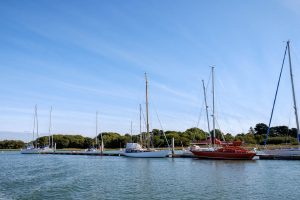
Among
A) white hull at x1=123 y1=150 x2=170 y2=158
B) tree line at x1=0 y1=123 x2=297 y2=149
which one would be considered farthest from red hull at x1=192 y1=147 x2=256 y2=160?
tree line at x1=0 y1=123 x2=297 y2=149

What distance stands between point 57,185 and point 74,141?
479 feet

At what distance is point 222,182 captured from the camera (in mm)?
38125

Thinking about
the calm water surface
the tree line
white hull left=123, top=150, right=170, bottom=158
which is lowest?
the calm water surface

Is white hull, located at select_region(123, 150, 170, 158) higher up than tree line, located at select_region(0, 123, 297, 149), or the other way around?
tree line, located at select_region(0, 123, 297, 149)

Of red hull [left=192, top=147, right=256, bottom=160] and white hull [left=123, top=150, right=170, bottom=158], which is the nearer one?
red hull [left=192, top=147, right=256, bottom=160]

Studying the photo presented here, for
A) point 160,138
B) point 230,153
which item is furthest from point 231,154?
point 160,138

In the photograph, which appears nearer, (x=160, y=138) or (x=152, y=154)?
(x=152, y=154)

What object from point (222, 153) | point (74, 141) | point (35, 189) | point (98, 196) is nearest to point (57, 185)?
point (35, 189)

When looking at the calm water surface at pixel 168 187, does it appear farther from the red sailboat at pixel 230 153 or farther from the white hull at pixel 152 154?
the white hull at pixel 152 154

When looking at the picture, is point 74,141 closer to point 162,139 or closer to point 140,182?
point 162,139

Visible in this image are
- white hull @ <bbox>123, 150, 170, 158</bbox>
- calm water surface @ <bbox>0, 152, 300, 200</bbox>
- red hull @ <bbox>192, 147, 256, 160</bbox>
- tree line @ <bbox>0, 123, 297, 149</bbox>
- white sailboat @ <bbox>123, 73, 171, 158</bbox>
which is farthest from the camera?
tree line @ <bbox>0, 123, 297, 149</bbox>

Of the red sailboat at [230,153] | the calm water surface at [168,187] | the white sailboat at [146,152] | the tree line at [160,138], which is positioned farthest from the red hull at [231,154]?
the tree line at [160,138]

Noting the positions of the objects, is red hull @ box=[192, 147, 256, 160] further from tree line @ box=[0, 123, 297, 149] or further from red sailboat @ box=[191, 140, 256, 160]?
tree line @ box=[0, 123, 297, 149]

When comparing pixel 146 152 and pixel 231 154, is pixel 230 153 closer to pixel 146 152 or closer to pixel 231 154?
pixel 231 154
